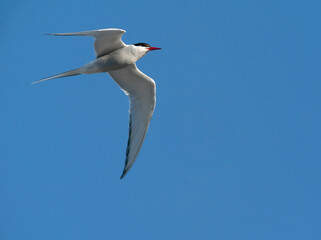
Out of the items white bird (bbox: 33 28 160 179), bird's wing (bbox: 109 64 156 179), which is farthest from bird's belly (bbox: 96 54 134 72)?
bird's wing (bbox: 109 64 156 179)

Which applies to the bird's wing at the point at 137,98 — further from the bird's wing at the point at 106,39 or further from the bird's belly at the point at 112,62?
the bird's wing at the point at 106,39

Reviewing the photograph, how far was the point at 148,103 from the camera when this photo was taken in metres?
8.09

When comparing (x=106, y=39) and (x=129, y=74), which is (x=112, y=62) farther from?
(x=129, y=74)

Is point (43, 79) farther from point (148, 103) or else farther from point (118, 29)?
point (148, 103)

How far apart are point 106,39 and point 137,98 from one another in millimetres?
1473

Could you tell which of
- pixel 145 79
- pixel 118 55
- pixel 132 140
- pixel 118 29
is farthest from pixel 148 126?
pixel 118 29

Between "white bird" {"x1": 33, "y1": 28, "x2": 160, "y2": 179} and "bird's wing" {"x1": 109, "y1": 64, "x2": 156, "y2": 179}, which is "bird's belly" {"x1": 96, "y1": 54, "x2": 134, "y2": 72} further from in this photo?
"bird's wing" {"x1": 109, "y1": 64, "x2": 156, "y2": 179}

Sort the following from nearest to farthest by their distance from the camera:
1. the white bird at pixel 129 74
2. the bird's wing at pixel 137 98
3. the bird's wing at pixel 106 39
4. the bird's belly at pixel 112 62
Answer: the bird's wing at pixel 106 39, the white bird at pixel 129 74, the bird's belly at pixel 112 62, the bird's wing at pixel 137 98

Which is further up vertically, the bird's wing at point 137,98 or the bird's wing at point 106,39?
the bird's wing at point 106,39

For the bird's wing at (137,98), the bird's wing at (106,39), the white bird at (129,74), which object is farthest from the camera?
the bird's wing at (137,98)

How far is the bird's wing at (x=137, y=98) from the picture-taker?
7836mm

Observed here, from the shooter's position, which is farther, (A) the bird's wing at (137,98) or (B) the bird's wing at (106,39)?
(A) the bird's wing at (137,98)

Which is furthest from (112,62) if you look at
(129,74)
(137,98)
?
(137,98)

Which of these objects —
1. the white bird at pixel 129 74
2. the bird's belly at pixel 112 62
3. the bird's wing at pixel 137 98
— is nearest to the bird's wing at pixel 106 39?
the white bird at pixel 129 74
